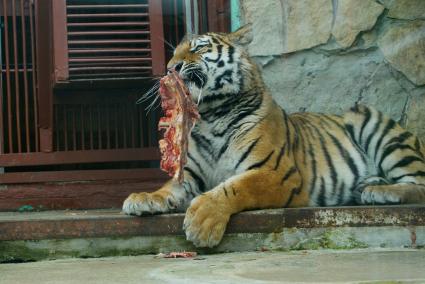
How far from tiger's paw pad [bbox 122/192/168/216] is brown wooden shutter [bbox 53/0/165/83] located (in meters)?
1.24

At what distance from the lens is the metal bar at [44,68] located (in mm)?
5559

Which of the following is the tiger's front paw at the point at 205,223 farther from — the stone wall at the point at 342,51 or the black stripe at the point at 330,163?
the stone wall at the point at 342,51

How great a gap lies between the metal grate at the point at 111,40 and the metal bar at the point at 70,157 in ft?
2.17

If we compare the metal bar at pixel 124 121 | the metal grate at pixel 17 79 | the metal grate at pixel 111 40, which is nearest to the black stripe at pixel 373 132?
the metal grate at pixel 111 40

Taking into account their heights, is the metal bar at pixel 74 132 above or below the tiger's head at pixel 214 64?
below

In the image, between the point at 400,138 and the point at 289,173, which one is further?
the point at 400,138

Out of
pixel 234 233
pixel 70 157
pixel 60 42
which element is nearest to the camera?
pixel 234 233

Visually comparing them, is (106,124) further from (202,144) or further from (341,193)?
(341,193)

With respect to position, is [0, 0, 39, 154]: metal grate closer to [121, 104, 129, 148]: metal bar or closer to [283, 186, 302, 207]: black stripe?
[121, 104, 129, 148]: metal bar

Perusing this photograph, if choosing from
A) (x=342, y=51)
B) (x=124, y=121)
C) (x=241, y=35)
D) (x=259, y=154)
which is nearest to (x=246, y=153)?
(x=259, y=154)

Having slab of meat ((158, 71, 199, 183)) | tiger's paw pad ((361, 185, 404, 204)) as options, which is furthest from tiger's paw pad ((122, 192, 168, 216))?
tiger's paw pad ((361, 185, 404, 204))

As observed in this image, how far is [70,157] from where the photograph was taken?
18.5ft

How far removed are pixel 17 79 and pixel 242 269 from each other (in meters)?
2.95

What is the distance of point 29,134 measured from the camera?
6.11 m
